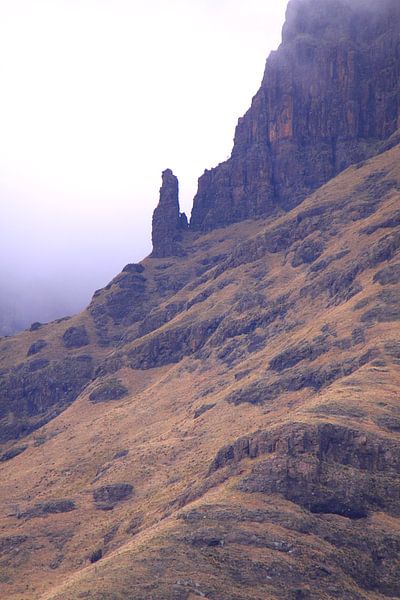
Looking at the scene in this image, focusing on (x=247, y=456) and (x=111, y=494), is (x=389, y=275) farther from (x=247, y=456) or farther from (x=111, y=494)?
(x=247, y=456)

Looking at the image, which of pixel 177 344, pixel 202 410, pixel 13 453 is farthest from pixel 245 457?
pixel 13 453

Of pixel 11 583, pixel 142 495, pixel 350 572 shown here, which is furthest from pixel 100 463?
pixel 350 572

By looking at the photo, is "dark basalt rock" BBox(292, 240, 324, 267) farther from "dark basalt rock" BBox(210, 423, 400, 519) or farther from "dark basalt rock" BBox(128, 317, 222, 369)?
"dark basalt rock" BBox(210, 423, 400, 519)

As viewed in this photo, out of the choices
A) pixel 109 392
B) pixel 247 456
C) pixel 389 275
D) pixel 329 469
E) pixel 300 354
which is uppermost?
pixel 389 275

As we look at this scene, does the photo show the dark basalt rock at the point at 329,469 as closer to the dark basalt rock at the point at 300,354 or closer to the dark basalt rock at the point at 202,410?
the dark basalt rock at the point at 300,354

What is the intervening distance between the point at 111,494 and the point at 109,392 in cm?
6195

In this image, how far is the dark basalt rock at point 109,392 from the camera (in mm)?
188250

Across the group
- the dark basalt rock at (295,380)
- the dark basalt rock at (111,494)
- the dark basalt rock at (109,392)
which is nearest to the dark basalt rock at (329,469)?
the dark basalt rock at (295,380)

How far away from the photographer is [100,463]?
14762 centimetres

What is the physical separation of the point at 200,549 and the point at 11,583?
3985cm

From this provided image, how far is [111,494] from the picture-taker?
424ft

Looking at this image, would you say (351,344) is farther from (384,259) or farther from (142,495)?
(142,495)

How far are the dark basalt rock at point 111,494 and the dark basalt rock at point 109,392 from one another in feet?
185

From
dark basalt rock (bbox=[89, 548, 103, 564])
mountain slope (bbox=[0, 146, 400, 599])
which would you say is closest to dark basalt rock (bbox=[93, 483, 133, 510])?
mountain slope (bbox=[0, 146, 400, 599])
